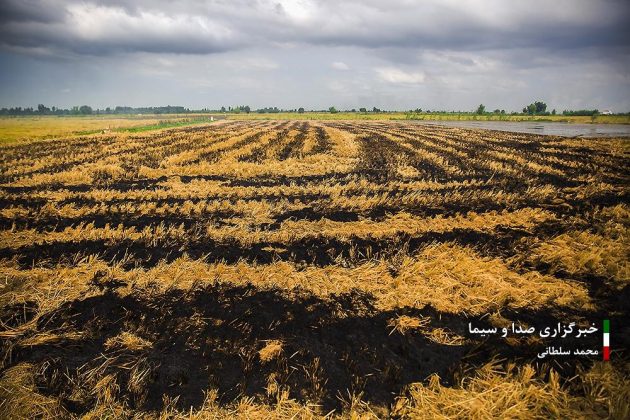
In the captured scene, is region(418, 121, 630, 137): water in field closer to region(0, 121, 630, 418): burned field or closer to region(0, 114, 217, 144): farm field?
region(0, 121, 630, 418): burned field

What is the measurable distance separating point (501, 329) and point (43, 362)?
5.34 m

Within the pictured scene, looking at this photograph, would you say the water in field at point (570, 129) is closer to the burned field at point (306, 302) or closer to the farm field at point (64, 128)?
the burned field at point (306, 302)

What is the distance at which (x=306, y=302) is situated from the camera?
4.64 m

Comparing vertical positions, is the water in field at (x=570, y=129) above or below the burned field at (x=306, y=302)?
above

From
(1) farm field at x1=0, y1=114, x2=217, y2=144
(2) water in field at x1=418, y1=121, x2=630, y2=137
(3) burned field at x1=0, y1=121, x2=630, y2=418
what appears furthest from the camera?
(2) water in field at x1=418, y1=121, x2=630, y2=137

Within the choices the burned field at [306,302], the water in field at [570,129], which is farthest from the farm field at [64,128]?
the water in field at [570,129]

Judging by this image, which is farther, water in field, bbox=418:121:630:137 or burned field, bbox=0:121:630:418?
water in field, bbox=418:121:630:137

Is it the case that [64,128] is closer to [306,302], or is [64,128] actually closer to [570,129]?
[306,302]

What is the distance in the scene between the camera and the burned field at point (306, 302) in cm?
310

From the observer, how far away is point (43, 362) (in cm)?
345

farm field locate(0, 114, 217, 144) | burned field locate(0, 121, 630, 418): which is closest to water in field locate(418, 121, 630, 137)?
burned field locate(0, 121, 630, 418)

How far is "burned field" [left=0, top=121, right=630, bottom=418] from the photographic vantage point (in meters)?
3.10

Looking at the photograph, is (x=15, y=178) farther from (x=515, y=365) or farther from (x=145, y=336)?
(x=515, y=365)

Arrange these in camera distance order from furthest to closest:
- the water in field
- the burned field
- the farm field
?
the water in field < the farm field < the burned field
